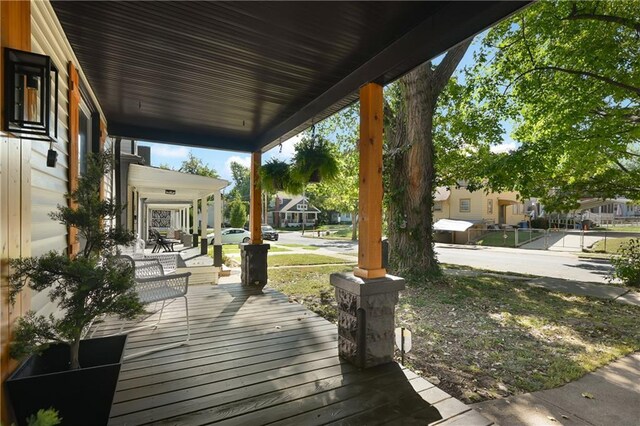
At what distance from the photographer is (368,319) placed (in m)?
2.69

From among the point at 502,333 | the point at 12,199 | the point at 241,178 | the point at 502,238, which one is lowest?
the point at 502,333

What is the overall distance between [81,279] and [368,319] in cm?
203

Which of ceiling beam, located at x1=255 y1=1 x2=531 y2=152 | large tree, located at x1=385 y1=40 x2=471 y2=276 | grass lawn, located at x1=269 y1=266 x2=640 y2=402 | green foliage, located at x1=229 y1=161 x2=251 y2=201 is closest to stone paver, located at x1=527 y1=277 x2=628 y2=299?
grass lawn, located at x1=269 y1=266 x2=640 y2=402

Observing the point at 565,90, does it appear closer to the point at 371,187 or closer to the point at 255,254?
the point at 371,187

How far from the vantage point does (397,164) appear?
7.19 metres

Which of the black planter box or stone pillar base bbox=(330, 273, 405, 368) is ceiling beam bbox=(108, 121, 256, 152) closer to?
stone pillar base bbox=(330, 273, 405, 368)

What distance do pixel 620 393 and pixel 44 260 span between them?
4.29 metres

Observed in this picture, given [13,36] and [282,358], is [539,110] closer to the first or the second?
[282,358]

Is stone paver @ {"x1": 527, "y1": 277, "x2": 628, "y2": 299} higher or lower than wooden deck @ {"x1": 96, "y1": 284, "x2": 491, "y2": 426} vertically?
lower

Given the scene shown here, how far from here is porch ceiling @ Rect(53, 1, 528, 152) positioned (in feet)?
7.03

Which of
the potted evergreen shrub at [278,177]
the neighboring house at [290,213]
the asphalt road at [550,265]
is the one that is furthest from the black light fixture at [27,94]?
the neighboring house at [290,213]

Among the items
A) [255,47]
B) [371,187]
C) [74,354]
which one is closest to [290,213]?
[371,187]

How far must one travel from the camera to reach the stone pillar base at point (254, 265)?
18.5ft

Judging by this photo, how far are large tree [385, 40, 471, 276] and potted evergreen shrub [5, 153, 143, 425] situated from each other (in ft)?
19.4
